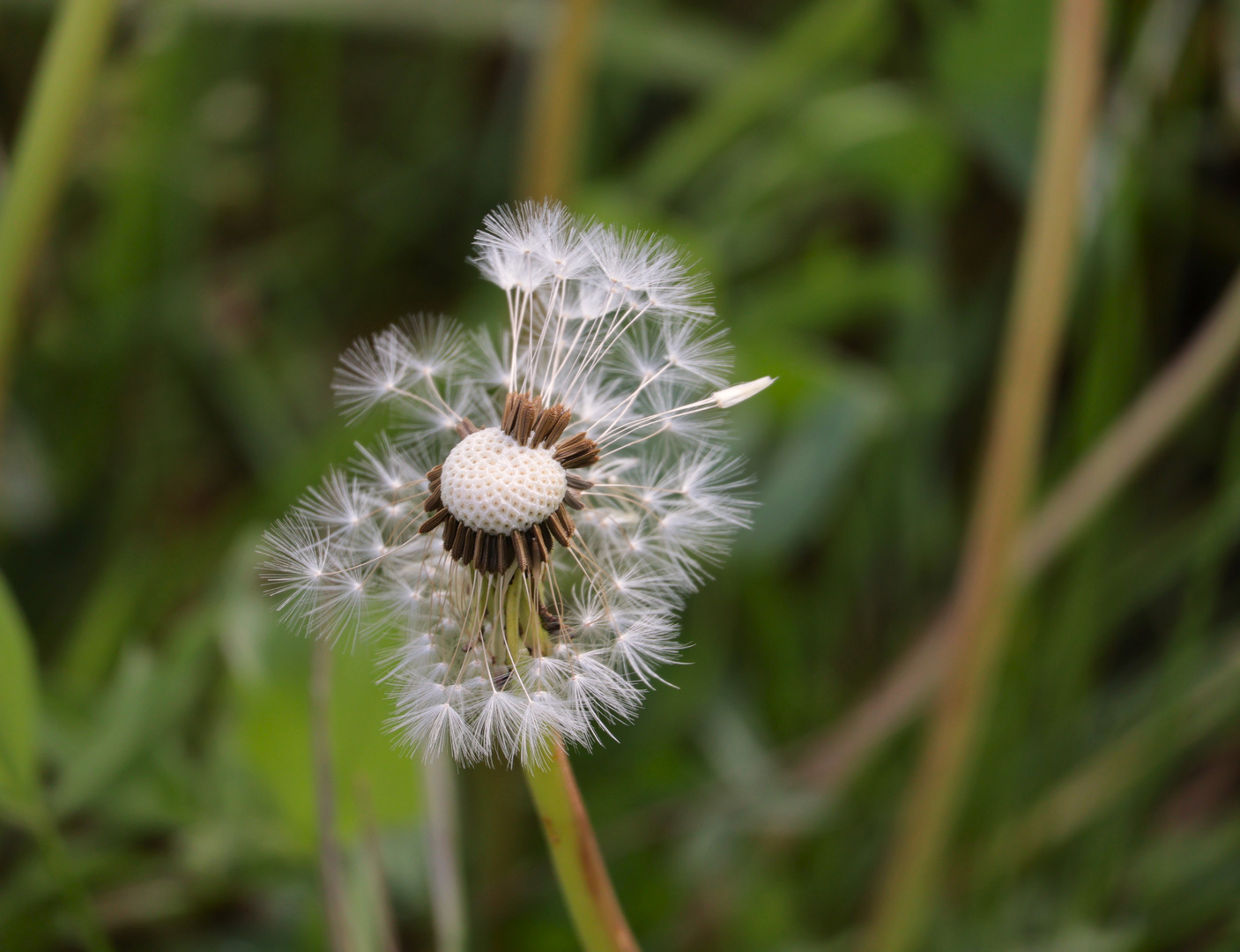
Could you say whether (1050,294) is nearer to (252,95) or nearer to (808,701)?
(808,701)

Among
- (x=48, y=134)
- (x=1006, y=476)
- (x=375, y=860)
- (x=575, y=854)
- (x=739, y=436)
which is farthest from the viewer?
(x=739, y=436)

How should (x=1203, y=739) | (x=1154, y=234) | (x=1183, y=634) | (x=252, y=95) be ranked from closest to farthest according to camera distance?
1. (x=1183, y=634)
2. (x=1203, y=739)
3. (x=1154, y=234)
4. (x=252, y=95)

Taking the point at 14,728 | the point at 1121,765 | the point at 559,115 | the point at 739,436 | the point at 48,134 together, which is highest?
the point at 559,115

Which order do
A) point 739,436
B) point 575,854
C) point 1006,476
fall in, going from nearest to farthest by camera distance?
1. point 575,854
2. point 1006,476
3. point 739,436

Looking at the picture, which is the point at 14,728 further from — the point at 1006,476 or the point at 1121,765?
the point at 1121,765

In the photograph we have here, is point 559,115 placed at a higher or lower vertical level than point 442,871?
higher

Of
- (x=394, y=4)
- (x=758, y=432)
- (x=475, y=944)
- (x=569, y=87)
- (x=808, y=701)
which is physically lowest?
(x=475, y=944)

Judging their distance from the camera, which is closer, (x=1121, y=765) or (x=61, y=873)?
(x=61, y=873)

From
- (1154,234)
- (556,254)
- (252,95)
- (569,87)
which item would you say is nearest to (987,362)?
(1154,234)

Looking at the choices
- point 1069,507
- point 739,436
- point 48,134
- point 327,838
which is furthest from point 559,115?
point 327,838
